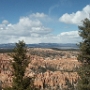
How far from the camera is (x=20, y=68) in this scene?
2355 cm

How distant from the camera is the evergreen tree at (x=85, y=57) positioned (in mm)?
23219

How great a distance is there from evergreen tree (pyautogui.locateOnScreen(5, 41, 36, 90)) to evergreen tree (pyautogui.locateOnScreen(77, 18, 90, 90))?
5.49m

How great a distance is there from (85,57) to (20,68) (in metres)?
7.24

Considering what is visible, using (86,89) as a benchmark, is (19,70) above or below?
above

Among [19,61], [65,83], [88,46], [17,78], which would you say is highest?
[88,46]

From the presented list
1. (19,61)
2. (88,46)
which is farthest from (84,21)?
(19,61)

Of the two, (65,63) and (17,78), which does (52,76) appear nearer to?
(65,63)

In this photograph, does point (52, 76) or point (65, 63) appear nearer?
point (52, 76)

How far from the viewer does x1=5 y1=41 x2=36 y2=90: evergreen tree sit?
2305cm

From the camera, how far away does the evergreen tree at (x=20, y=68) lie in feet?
75.6

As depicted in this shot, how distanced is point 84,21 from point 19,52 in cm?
817

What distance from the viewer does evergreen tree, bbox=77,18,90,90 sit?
23.2 m

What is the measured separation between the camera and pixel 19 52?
80.7ft

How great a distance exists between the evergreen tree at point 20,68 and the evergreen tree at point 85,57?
5.49 metres
